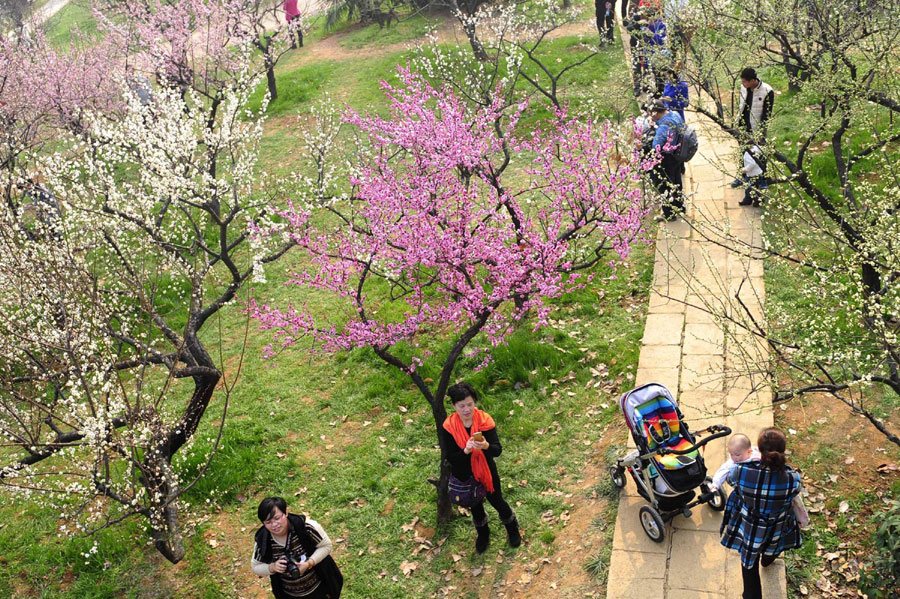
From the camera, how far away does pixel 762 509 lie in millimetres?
5820

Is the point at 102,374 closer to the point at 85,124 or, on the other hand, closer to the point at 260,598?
the point at 260,598

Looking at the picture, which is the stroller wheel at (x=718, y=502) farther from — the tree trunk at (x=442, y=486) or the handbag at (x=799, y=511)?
the tree trunk at (x=442, y=486)

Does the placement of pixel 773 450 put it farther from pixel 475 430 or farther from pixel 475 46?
Answer: pixel 475 46

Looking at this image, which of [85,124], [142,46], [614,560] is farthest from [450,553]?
[142,46]

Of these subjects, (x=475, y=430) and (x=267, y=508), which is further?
(x=475, y=430)

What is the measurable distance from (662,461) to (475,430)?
172 cm

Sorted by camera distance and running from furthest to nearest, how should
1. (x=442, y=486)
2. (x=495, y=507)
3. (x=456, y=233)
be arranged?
(x=456, y=233) → (x=442, y=486) → (x=495, y=507)

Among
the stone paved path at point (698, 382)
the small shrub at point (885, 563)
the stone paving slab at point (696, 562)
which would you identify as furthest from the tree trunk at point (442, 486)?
the small shrub at point (885, 563)

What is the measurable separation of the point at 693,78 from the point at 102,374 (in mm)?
8218

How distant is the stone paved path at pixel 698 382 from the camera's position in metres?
6.77

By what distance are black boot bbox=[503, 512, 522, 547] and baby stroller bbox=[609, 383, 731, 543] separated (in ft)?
4.02

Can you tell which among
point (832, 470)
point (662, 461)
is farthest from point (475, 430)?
point (832, 470)

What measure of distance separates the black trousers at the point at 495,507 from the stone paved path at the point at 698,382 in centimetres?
108

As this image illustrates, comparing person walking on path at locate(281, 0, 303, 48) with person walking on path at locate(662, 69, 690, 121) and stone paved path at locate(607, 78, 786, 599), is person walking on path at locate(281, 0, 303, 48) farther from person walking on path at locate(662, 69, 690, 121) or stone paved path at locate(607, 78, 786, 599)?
stone paved path at locate(607, 78, 786, 599)
